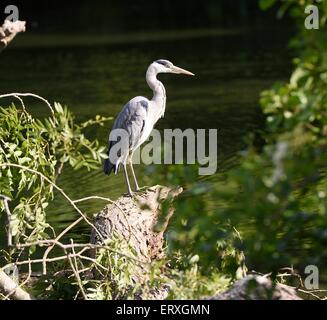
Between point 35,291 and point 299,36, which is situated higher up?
point 299,36

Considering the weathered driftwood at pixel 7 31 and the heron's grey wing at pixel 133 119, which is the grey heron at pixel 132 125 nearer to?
the heron's grey wing at pixel 133 119

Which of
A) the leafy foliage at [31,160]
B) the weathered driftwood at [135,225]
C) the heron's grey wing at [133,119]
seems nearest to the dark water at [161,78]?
the heron's grey wing at [133,119]

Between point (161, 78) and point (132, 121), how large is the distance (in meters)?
13.6

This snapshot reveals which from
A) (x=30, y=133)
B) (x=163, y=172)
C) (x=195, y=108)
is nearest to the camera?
(x=163, y=172)

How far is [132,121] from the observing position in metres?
8.74

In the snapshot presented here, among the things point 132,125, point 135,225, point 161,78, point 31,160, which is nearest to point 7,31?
point 31,160

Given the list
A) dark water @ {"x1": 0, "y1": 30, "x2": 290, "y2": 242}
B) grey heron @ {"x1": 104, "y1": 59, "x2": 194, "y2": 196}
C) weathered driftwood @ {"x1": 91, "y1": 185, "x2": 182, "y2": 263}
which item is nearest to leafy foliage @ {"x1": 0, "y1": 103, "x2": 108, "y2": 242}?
weathered driftwood @ {"x1": 91, "y1": 185, "x2": 182, "y2": 263}

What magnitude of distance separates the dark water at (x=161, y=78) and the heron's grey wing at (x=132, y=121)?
5.47ft

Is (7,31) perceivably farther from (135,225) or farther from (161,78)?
(161,78)

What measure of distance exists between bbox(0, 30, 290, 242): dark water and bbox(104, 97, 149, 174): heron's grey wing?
65.6 inches

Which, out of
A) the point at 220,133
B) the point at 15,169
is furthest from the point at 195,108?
the point at 15,169
